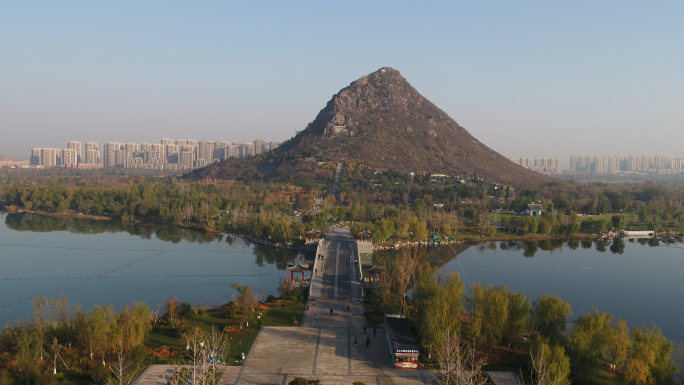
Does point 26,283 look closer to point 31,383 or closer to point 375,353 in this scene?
point 31,383

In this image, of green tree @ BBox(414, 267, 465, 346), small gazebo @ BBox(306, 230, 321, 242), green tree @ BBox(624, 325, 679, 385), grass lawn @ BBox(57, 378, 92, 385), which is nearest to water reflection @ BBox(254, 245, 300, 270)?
small gazebo @ BBox(306, 230, 321, 242)

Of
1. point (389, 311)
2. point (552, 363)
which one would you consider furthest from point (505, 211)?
point (552, 363)

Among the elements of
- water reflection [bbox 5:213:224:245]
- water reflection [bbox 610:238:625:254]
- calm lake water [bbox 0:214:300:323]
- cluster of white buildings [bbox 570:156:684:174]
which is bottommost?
calm lake water [bbox 0:214:300:323]

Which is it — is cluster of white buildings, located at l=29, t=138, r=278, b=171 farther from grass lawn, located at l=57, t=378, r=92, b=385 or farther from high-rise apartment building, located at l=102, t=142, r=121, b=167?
grass lawn, located at l=57, t=378, r=92, b=385

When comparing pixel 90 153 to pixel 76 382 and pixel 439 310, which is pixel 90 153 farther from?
pixel 439 310

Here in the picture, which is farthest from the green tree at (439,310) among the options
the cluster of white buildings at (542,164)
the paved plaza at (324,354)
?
the cluster of white buildings at (542,164)

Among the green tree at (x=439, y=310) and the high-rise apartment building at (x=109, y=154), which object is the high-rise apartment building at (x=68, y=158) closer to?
the high-rise apartment building at (x=109, y=154)
